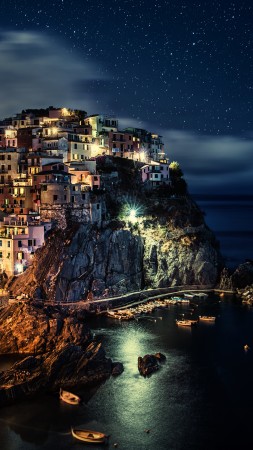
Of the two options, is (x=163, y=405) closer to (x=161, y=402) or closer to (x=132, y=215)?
(x=161, y=402)

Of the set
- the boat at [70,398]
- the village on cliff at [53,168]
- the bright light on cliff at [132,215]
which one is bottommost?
the boat at [70,398]

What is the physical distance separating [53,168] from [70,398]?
28.8 m

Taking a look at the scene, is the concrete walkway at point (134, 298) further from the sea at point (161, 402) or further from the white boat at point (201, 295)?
the sea at point (161, 402)

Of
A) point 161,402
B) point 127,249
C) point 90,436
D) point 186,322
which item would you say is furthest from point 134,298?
point 90,436

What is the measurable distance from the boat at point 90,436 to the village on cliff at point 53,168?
76.3 feet

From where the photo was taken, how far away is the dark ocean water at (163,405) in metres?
28.5

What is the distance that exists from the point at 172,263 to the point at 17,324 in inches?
914

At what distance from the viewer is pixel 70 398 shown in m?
32.1

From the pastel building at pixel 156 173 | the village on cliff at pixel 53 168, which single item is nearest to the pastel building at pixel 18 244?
the village on cliff at pixel 53 168

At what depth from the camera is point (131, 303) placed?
53.3 metres

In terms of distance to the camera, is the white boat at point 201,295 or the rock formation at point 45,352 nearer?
the rock formation at point 45,352

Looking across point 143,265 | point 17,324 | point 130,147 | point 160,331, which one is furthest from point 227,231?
point 17,324

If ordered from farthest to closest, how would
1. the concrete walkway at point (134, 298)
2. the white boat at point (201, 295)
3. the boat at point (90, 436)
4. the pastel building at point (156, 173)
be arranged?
the pastel building at point (156, 173), the white boat at point (201, 295), the concrete walkway at point (134, 298), the boat at point (90, 436)

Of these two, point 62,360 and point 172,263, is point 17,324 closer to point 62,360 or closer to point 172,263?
point 62,360
